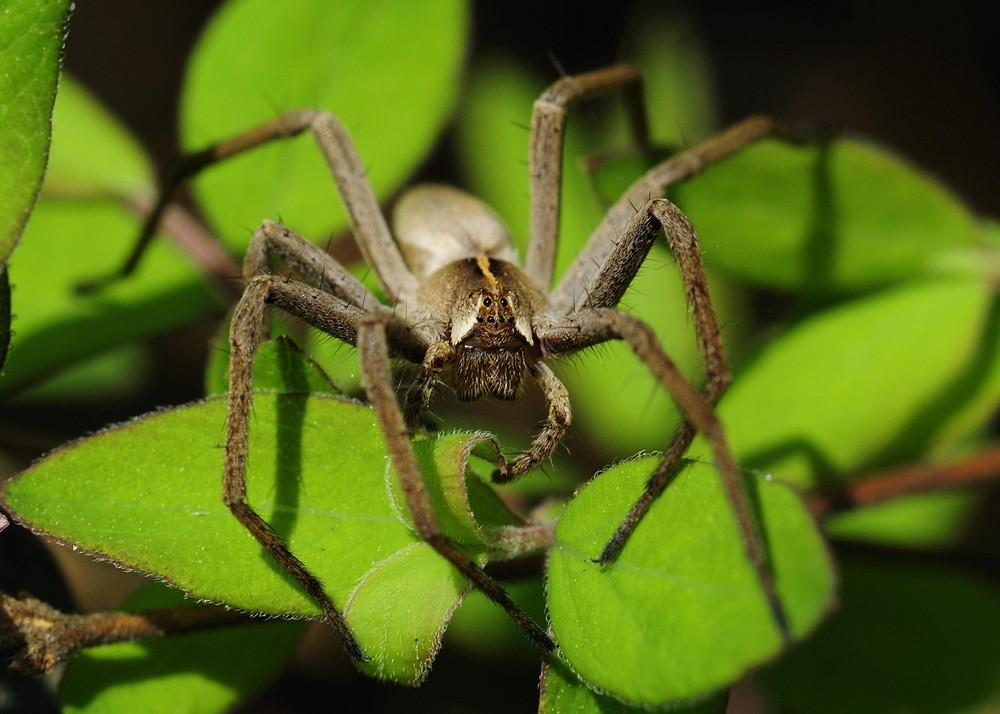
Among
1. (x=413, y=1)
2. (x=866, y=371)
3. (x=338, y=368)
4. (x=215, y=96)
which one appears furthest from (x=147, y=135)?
(x=866, y=371)

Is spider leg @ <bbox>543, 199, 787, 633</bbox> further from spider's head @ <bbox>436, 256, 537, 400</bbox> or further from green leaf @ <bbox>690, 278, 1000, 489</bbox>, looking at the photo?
green leaf @ <bbox>690, 278, 1000, 489</bbox>

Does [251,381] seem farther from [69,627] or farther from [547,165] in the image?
[547,165]

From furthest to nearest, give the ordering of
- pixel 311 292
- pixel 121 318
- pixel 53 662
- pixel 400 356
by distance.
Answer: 1. pixel 121 318
2. pixel 400 356
3. pixel 311 292
4. pixel 53 662

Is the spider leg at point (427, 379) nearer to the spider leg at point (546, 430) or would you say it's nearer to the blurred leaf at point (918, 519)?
the spider leg at point (546, 430)

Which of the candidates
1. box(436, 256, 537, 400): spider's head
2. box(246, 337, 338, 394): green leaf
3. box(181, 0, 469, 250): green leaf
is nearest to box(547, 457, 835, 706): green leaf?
box(246, 337, 338, 394): green leaf

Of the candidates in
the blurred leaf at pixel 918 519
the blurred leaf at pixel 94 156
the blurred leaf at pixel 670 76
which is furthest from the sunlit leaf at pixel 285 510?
the blurred leaf at pixel 670 76

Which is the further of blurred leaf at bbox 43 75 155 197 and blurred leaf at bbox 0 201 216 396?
blurred leaf at bbox 43 75 155 197

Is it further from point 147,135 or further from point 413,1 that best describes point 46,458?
point 147,135

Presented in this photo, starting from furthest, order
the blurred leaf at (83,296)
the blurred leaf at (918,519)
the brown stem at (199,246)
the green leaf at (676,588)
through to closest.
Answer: the blurred leaf at (918,519) < the brown stem at (199,246) < the blurred leaf at (83,296) < the green leaf at (676,588)
